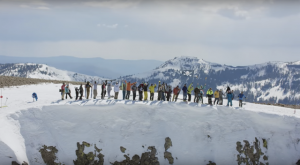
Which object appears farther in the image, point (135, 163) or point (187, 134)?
point (187, 134)

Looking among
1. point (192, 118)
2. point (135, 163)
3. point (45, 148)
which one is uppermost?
point (192, 118)

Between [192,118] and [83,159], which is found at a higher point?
[192,118]

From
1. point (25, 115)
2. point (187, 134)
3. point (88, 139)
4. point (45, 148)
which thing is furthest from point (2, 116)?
point (187, 134)

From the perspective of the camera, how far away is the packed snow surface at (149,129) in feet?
76.6

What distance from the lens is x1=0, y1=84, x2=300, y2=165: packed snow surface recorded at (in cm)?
2336

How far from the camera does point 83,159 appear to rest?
75.7 ft

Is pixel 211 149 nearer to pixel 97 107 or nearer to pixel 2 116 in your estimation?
pixel 97 107

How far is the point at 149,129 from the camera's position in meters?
25.5

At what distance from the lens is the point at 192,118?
87.1ft

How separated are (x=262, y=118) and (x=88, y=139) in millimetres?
17694

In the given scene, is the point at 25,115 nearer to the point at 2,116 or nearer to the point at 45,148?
the point at 2,116

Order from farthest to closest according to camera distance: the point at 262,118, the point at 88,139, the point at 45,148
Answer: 1. the point at 262,118
2. the point at 88,139
3. the point at 45,148

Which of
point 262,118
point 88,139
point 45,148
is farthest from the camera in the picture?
point 262,118

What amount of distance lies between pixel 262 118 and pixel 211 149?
21.4ft
